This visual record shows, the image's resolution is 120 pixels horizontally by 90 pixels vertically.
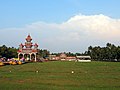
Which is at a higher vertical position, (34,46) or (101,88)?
(34,46)

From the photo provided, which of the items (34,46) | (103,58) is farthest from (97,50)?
Result: (34,46)

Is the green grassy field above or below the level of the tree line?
below

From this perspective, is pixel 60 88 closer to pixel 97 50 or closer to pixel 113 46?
pixel 113 46

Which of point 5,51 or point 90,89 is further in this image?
point 5,51

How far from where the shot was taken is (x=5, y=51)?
130750 mm

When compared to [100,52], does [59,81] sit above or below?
below

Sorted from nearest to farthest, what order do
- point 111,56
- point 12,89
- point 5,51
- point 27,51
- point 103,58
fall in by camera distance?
point 12,89
point 27,51
point 5,51
point 111,56
point 103,58

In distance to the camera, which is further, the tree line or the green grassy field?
the tree line

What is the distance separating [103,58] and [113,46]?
13.6 metres

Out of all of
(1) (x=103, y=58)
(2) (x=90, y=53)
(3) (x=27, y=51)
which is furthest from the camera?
(2) (x=90, y=53)

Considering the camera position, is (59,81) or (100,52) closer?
(59,81)

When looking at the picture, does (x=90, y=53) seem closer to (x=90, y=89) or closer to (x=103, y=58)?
(x=103, y=58)

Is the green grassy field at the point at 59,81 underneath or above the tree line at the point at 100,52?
underneath

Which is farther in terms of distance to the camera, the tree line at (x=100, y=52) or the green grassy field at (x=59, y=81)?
the tree line at (x=100, y=52)
